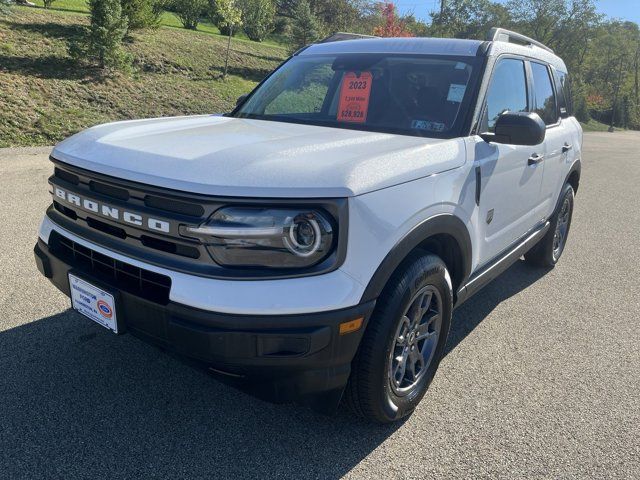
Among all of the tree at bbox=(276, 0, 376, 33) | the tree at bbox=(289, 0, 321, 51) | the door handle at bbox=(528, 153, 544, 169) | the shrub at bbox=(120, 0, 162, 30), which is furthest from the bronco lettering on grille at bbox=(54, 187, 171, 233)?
the tree at bbox=(276, 0, 376, 33)

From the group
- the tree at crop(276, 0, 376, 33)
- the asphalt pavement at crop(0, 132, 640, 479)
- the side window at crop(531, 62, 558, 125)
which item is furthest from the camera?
the tree at crop(276, 0, 376, 33)

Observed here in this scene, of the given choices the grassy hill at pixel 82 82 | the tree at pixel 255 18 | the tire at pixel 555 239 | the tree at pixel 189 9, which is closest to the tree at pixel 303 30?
the tree at pixel 189 9

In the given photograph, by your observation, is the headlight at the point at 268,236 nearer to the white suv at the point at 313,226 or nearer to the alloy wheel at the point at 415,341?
the white suv at the point at 313,226

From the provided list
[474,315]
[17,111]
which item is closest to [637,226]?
[474,315]

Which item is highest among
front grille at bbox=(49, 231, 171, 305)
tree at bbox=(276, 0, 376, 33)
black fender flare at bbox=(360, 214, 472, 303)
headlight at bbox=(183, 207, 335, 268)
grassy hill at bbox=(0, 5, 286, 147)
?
tree at bbox=(276, 0, 376, 33)

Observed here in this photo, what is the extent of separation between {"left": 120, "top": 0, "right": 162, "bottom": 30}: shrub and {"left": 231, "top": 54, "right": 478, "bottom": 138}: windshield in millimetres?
13892

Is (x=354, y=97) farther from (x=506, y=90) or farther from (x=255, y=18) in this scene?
(x=255, y=18)

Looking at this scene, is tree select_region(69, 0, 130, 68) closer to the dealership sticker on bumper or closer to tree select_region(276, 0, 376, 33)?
the dealership sticker on bumper

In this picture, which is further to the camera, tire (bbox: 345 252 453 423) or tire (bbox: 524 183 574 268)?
tire (bbox: 524 183 574 268)

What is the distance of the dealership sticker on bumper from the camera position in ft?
7.33

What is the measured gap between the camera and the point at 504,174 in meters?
3.14

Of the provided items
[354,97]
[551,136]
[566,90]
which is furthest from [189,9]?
[354,97]

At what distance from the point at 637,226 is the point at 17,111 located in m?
11.2

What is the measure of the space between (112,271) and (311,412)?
122 centimetres
